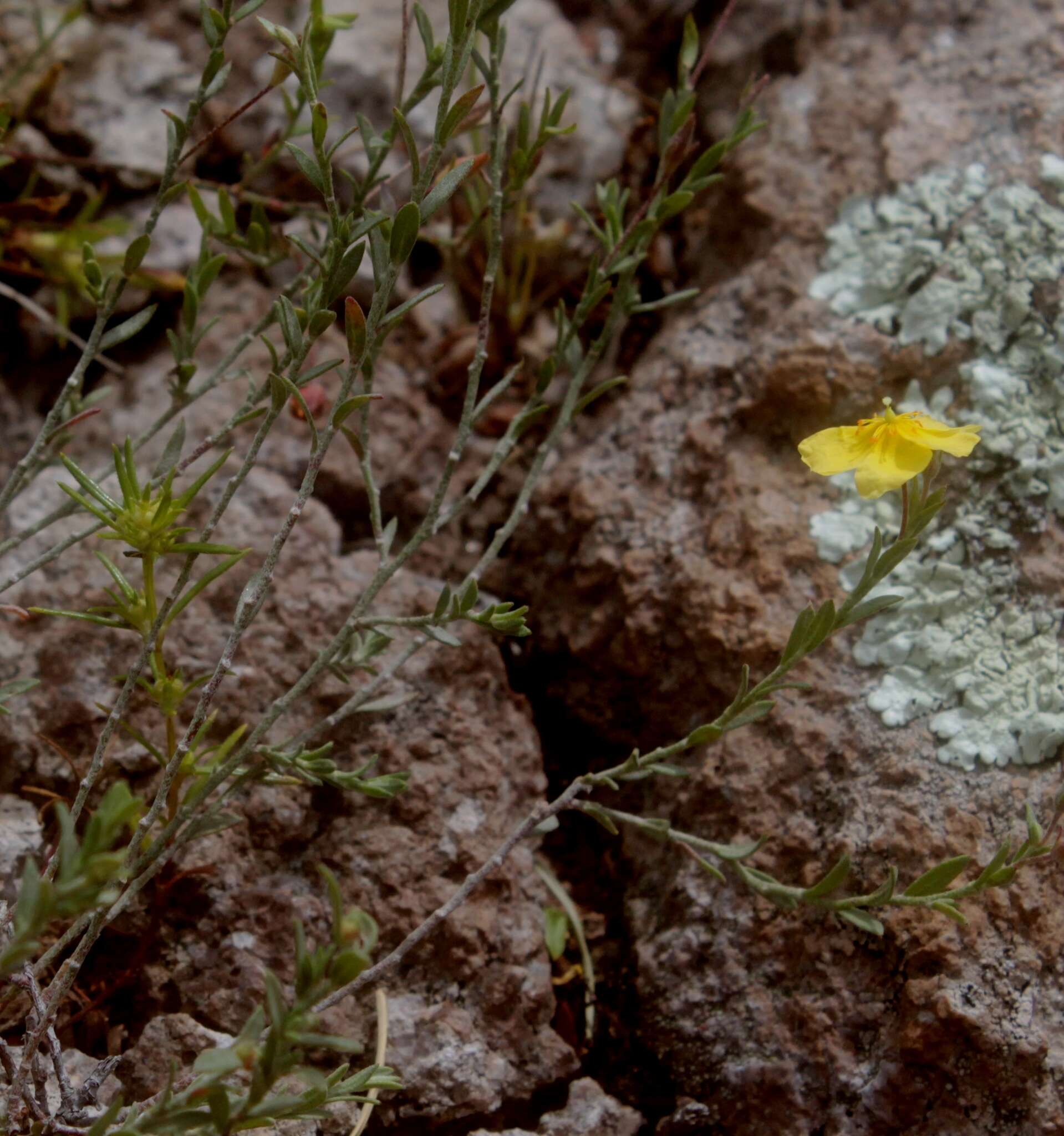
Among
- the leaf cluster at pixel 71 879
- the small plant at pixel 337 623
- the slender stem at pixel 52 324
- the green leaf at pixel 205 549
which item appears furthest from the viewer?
the slender stem at pixel 52 324

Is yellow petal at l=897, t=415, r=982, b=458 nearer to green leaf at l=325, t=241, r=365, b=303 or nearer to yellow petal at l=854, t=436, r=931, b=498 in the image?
yellow petal at l=854, t=436, r=931, b=498

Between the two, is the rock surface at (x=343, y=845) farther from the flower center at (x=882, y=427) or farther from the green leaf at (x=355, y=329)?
the flower center at (x=882, y=427)

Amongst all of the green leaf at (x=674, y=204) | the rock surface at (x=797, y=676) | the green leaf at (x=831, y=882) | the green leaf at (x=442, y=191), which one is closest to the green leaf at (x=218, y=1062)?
the green leaf at (x=831, y=882)

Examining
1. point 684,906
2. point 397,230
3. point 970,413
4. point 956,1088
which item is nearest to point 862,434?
point 970,413

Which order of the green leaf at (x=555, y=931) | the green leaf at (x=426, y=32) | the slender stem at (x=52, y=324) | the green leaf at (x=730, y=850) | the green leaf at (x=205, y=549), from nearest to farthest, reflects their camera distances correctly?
the green leaf at (x=205, y=549) → the green leaf at (x=730, y=850) → the green leaf at (x=426, y=32) → the green leaf at (x=555, y=931) → the slender stem at (x=52, y=324)

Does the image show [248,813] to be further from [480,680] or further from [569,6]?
[569,6]

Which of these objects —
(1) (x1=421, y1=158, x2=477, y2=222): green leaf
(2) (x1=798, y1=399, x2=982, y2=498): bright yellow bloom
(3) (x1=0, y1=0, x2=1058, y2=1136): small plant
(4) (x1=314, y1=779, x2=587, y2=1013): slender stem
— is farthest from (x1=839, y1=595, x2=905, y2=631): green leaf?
(1) (x1=421, y1=158, x2=477, y2=222): green leaf

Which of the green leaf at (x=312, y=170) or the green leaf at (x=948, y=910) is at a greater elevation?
the green leaf at (x=312, y=170)
